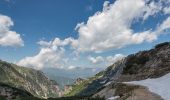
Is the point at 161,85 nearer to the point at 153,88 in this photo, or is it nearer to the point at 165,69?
A: the point at 153,88

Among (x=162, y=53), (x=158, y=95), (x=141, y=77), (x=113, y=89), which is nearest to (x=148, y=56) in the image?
(x=162, y=53)

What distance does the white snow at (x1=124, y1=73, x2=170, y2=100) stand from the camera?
3374 cm

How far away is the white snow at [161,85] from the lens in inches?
1328

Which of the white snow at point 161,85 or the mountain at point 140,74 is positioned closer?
the white snow at point 161,85

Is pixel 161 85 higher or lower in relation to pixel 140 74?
lower

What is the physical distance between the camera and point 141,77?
47219 millimetres

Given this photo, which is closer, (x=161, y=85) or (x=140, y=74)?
(x=161, y=85)

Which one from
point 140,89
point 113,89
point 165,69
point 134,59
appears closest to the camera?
point 140,89

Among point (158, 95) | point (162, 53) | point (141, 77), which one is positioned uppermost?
point (162, 53)

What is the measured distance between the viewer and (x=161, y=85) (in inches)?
1518

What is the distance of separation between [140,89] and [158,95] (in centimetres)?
381

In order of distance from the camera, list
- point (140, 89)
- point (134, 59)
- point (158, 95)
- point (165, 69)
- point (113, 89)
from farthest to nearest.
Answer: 1. point (134, 59)
2. point (165, 69)
3. point (113, 89)
4. point (140, 89)
5. point (158, 95)

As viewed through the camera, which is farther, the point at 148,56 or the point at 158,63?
the point at 148,56

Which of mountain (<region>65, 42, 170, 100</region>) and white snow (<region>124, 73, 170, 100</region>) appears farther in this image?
mountain (<region>65, 42, 170, 100</region>)
